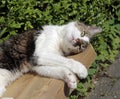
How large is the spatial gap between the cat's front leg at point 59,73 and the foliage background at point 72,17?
841 millimetres

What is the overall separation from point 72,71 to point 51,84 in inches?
9.5

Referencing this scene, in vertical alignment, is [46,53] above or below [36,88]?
above

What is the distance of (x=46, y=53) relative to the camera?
12.5 ft

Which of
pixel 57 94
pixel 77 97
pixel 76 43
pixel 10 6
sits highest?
pixel 10 6

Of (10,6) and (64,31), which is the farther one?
(10,6)

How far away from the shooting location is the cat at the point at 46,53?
3693 mm

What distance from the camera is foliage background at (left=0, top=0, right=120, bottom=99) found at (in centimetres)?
455

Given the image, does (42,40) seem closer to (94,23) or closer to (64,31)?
(64,31)

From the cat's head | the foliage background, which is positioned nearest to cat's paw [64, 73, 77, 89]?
the cat's head

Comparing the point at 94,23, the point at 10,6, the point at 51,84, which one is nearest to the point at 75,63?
the point at 51,84

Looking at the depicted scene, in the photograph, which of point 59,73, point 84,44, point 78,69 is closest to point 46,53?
point 59,73

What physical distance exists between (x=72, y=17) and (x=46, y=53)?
4.90 feet

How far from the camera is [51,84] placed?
11.8 ft

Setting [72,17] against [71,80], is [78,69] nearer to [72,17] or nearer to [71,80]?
[71,80]
